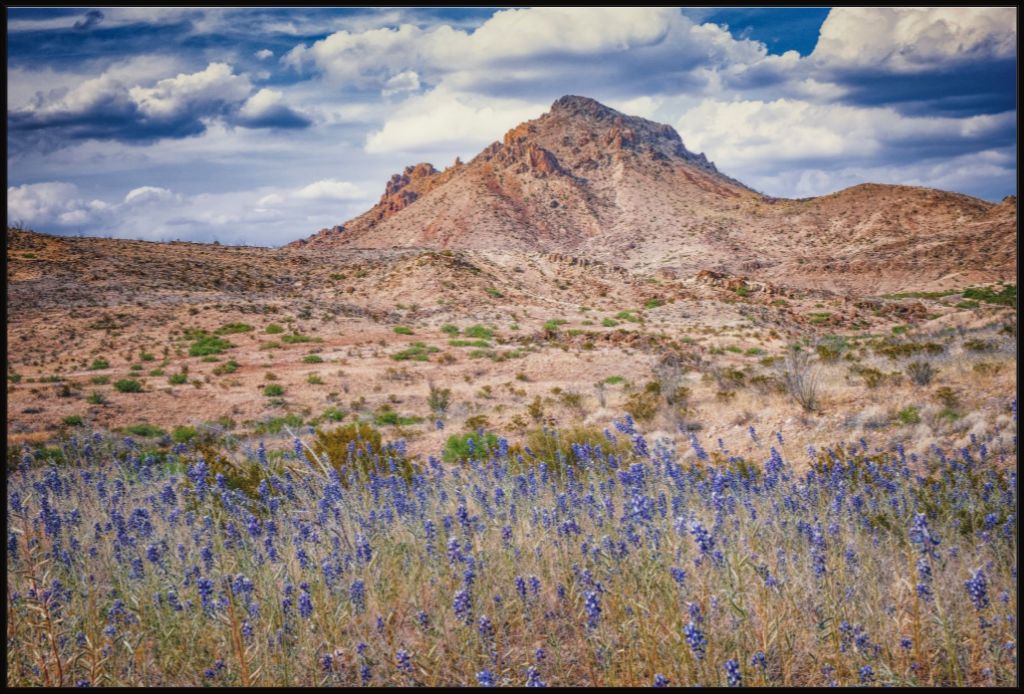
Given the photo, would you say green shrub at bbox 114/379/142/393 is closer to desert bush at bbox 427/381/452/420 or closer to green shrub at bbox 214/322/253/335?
desert bush at bbox 427/381/452/420

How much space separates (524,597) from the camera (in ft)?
10.8

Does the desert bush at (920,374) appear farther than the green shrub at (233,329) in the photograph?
No

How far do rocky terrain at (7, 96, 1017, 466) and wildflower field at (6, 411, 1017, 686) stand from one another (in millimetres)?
5830

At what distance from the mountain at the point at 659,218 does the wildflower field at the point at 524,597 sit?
5341 cm

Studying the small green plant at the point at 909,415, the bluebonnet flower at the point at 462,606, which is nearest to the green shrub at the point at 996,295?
the small green plant at the point at 909,415

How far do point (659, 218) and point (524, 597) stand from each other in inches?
3165

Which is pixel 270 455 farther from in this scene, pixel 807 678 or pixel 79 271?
pixel 79 271

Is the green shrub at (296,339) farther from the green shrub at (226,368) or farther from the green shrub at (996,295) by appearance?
the green shrub at (996,295)

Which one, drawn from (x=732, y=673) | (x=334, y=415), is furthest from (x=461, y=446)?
(x=732, y=673)

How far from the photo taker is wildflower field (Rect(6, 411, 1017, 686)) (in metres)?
2.93

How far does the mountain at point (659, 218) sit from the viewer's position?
190ft

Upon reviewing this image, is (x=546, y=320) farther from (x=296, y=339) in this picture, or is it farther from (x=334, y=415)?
(x=334, y=415)

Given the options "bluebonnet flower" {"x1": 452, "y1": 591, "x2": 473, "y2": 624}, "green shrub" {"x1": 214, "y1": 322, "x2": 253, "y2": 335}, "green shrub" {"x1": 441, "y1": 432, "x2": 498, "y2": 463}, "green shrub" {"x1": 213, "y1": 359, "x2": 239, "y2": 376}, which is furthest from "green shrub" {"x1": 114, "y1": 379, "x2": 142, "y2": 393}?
"bluebonnet flower" {"x1": 452, "y1": 591, "x2": 473, "y2": 624}

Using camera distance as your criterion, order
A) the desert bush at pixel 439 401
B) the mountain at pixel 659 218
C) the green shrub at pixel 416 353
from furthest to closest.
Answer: the mountain at pixel 659 218 < the green shrub at pixel 416 353 < the desert bush at pixel 439 401
